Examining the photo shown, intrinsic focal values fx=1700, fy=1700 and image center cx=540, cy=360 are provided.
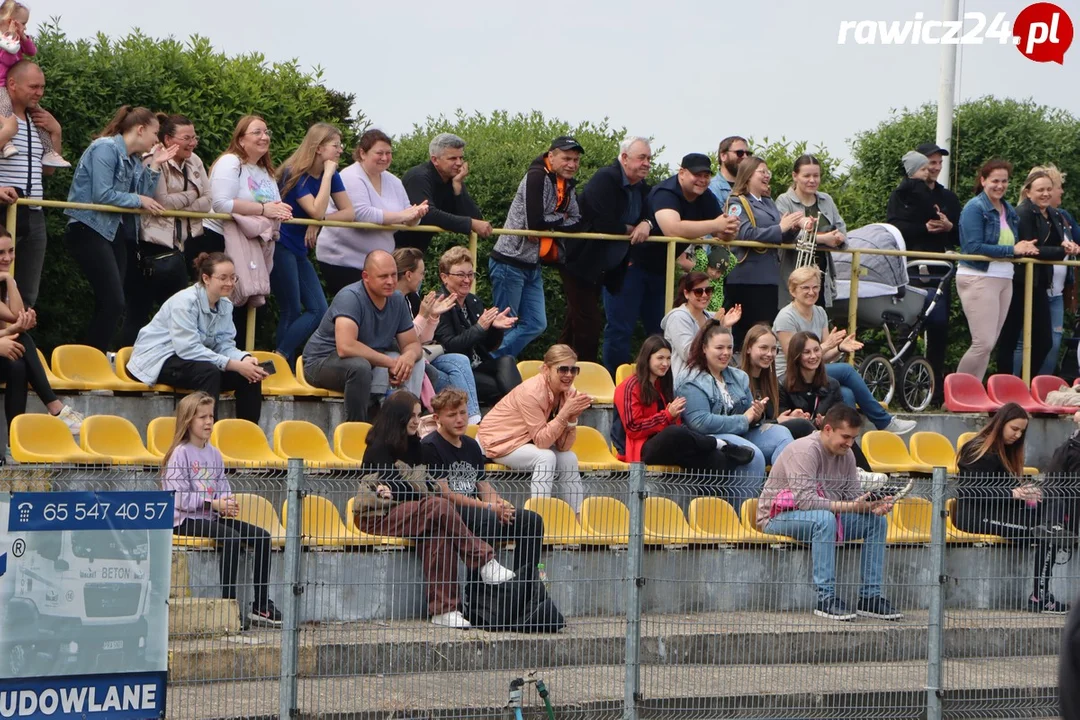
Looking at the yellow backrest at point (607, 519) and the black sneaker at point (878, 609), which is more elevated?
the yellow backrest at point (607, 519)

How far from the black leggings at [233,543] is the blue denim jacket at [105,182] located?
3968 mm

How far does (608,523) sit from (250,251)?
13.9 feet

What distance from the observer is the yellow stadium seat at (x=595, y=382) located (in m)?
12.3

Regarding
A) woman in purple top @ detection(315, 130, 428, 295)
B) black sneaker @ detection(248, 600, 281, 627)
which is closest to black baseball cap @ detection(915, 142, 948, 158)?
woman in purple top @ detection(315, 130, 428, 295)

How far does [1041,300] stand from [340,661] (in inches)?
349

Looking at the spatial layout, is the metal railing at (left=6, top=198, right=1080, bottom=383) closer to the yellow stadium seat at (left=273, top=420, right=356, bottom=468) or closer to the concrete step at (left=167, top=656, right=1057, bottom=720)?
the yellow stadium seat at (left=273, top=420, right=356, bottom=468)

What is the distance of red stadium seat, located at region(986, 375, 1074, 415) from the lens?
13773 mm

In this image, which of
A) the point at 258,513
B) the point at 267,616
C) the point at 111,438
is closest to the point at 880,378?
the point at 111,438

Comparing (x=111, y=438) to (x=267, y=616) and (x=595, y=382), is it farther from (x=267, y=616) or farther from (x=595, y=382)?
(x=595, y=382)

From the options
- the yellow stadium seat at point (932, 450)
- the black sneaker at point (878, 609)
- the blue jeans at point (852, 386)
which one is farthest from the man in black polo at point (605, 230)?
the black sneaker at point (878, 609)

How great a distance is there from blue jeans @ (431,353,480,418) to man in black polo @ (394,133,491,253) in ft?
3.78

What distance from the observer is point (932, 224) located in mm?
14008

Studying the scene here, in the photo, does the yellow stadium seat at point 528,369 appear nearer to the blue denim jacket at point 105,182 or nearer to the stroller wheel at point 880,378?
the stroller wheel at point 880,378

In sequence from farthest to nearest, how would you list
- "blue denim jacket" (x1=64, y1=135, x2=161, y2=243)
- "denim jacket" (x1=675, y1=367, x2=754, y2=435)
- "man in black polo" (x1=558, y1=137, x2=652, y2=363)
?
"man in black polo" (x1=558, y1=137, x2=652, y2=363), "blue denim jacket" (x1=64, y1=135, x2=161, y2=243), "denim jacket" (x1=675, y1=367, x2=754, y2=435)
